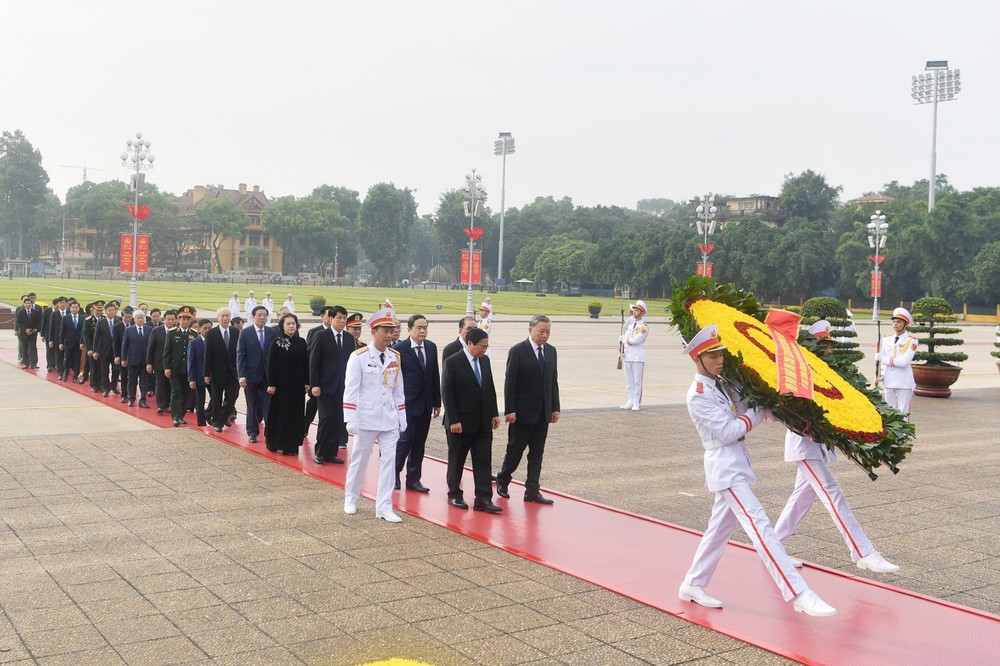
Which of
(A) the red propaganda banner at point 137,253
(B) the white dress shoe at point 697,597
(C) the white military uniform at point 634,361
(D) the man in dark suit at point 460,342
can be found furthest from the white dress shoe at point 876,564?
(A) the red propaganda banner at point 137,253

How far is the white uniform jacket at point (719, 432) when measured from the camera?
213 inches

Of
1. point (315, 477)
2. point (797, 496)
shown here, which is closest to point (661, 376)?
point (315, 477)

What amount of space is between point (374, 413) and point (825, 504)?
11.8 ft

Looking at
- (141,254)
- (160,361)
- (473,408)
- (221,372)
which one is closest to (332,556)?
(473,408)

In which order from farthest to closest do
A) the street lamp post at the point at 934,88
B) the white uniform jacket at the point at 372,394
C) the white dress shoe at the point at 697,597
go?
the street lamp post at the point at 934,88 < the white uniform jacket at the point at 372,394 < the white dress shoe at the point at 697,597

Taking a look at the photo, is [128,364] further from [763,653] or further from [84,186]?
[84,186]

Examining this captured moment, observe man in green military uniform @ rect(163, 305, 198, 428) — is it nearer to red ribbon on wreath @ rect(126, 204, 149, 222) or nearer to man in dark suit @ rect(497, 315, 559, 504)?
man in dark suit @ rect(497, 315, 559, 504)

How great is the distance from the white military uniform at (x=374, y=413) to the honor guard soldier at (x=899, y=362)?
8.37 m

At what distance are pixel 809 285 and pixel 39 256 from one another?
97908 millimetres

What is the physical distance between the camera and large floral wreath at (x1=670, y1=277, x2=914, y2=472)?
560cm

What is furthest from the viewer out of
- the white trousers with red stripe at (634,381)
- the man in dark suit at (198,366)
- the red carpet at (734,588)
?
the white trousers with red stripe at (634,381)

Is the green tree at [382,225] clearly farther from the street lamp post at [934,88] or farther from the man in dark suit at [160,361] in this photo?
the man in dark suit at [160,361]

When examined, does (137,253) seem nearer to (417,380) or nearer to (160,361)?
(160,361)

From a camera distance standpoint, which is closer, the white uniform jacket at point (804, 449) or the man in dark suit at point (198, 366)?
the white uniform jacket at point (804, 449)
